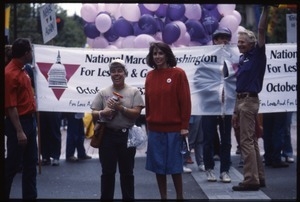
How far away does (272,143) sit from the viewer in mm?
10227

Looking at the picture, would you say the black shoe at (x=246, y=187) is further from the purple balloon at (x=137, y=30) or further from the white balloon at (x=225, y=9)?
the white balloon at (x=225, y=9)

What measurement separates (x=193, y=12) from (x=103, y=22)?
5.38 feet

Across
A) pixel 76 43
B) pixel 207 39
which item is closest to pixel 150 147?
pixel 207 39

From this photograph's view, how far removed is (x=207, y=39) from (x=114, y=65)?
5111mm

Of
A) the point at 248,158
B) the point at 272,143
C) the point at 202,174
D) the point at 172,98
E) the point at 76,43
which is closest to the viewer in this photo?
the point at 172,98

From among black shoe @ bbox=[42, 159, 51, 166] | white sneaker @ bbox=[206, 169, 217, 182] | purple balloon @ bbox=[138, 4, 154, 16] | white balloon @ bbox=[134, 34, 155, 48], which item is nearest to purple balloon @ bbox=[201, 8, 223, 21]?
purple balloon @ bbox=[138, 4, 154, 16]

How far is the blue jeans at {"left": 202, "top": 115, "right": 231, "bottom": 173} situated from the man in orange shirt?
2.71 meters

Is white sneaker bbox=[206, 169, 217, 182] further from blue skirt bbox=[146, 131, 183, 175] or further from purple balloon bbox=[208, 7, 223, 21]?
purple balloon bbox=[208, 7, 223, 21]

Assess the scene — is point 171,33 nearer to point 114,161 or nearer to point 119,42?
point 119,42

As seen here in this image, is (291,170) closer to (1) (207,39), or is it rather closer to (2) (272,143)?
(2) (272,143)

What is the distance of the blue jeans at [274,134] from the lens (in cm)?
1014

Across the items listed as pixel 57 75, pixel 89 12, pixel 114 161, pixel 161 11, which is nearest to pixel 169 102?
pixel 114 161

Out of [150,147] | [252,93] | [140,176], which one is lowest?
[140,176]

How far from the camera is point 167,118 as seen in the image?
6.86 m
